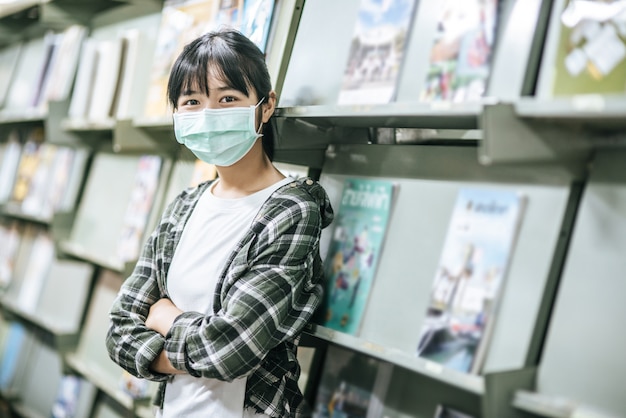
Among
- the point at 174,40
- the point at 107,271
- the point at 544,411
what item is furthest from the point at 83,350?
the point at 544,411

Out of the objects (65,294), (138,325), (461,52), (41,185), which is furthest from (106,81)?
(461,52)

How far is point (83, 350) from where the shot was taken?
9.77 feet

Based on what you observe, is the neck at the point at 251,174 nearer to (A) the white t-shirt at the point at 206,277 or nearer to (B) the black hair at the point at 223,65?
(A) the white t-shirt at the point at 206,277

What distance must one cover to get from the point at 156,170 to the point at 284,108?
111 centimetres

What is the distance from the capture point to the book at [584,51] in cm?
121

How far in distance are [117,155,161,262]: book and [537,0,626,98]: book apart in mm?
1735

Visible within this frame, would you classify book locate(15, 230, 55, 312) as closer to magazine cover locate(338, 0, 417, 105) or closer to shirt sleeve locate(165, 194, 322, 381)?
shirt sleeve locate(165, 194, 322, 381)

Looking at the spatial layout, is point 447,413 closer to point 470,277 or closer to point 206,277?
point 470,277

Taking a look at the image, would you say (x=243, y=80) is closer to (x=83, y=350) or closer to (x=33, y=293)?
(x=83, y=350)

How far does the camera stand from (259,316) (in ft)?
4.83

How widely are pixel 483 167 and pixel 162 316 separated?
892mm

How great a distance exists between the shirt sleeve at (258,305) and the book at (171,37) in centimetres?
96

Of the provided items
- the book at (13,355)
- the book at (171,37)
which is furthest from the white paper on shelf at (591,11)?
the book at (13,355)

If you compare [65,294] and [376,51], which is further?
[65,294]
